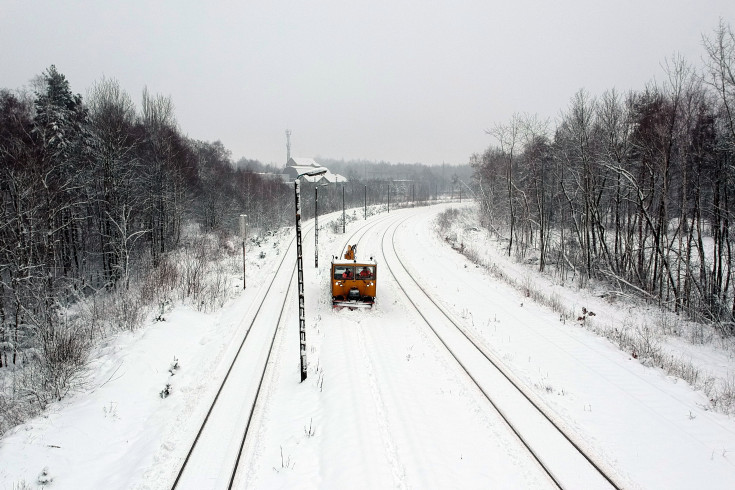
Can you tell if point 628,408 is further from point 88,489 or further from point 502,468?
point 88,489

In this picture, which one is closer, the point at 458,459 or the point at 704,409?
the point at 458,459

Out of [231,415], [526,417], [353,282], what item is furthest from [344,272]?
[526,417]

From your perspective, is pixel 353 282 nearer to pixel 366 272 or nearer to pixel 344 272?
pixel 344 272

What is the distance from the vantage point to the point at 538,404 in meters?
9.15

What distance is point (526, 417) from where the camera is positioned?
8609mm

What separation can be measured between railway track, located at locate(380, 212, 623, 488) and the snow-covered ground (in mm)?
254

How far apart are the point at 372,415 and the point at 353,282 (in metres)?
8.40

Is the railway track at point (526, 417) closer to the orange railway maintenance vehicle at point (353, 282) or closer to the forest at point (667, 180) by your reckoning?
the orange railway maintenance vehicle at point (353, 282)

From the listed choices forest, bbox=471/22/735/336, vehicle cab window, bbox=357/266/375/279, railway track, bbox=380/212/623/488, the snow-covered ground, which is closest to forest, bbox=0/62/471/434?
the snow-covered ground

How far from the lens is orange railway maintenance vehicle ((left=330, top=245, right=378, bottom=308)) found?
1673 cm

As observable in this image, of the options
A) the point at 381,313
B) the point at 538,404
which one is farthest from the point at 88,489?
the point at 381,313

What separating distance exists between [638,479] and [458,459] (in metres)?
3.21

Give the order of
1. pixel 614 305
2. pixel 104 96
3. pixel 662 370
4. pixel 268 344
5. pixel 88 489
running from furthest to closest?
1. pixel 104 96
2. pixel 614 305
3. pixel 268 344
4. pixel 662 370
5. pixel 88 489

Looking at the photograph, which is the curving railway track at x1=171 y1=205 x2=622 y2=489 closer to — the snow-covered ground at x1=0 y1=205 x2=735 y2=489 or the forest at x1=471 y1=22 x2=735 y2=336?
the snow-covered ground at x1=0 y1=205 x2=735 y2=489
